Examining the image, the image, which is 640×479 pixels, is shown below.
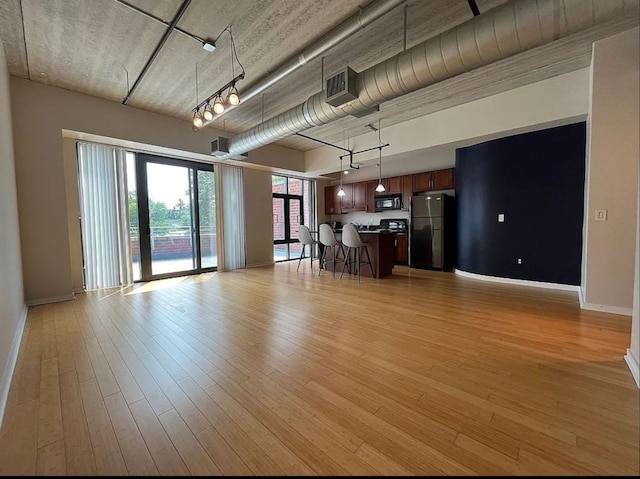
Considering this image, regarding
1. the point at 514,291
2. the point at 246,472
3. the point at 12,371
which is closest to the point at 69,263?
the point at 12,371

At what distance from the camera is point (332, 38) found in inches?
105

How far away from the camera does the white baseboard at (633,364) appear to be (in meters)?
1.81

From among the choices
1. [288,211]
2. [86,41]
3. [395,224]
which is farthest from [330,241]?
[86,41]

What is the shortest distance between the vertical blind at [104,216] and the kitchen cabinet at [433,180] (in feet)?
20.2

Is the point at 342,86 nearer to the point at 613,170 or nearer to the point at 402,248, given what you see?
the point at 613,170

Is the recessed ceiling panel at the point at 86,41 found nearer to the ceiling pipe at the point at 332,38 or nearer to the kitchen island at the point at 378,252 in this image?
the ceiling pipe at the point at 332,38

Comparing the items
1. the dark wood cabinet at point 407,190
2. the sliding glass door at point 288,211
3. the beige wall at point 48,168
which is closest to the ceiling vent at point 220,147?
the beige wall at point 48,168

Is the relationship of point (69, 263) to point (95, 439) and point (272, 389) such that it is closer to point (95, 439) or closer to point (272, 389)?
point (95, 439)

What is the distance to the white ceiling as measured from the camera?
98.2 inches

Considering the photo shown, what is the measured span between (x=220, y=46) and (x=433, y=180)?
5.10 m

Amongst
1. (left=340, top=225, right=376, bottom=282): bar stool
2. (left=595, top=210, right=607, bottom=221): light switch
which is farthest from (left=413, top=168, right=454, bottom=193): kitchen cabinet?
(left=595, top=210, right=607, bottom=221): light switch

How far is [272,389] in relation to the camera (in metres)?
1.79

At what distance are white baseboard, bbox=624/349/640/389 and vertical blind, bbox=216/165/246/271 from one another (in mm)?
6237

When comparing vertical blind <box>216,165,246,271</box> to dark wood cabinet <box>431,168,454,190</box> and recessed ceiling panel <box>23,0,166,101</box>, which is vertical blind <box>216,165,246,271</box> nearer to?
recessed ceiling panel <box>23,0,166,101</box>
